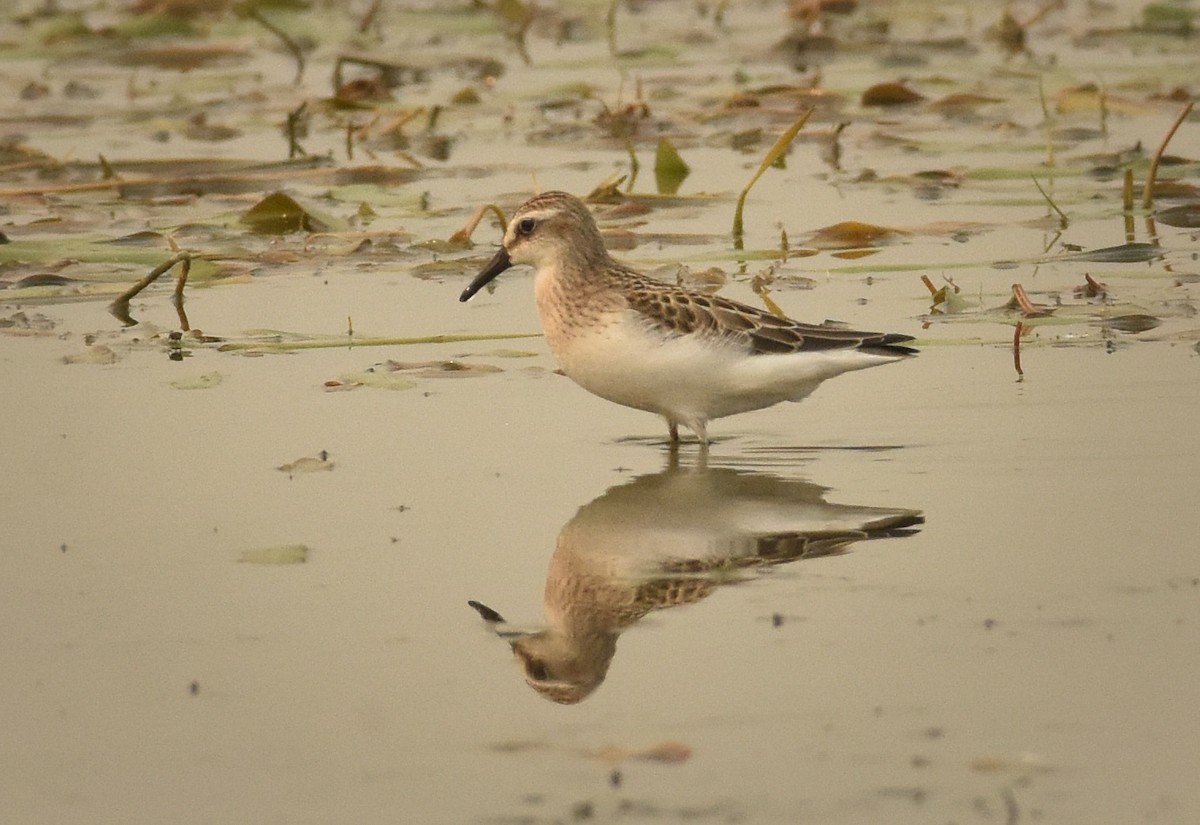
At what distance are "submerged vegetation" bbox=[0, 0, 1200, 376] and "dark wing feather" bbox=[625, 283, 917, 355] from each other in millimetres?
1412

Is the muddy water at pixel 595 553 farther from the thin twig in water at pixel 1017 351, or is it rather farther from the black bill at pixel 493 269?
the black bill at pixel 493 269

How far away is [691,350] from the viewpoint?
24.6 ft

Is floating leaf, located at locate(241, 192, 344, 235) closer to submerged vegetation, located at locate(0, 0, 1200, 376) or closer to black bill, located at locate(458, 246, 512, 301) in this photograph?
submerged vegetation, located at locate(0, 0, 1200, 376)

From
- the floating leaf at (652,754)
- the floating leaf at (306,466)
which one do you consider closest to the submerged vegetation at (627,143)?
the floating leaf at (306,466)

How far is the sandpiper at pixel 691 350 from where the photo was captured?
7512 mm

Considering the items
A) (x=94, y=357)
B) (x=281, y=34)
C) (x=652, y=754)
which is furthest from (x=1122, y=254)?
(x=281, y=34)

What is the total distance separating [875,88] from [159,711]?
1079 cm

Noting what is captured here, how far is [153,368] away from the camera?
901cm

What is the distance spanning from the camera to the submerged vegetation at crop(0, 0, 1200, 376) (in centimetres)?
1048

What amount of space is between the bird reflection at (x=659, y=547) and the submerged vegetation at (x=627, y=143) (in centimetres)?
223

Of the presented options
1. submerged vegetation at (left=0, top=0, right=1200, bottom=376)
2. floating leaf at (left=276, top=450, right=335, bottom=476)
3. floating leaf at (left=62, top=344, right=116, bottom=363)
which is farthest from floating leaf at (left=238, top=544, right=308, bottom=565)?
floating leaf at (left=62, top=344, right=116, bottom=363)

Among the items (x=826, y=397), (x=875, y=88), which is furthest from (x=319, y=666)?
(x=875, y=88)

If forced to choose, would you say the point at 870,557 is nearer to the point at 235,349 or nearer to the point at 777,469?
the point at 777,469

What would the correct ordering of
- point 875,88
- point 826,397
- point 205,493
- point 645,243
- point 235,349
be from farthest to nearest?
1. point 875,88
2. point 645,243
3. point 235,349
4. point 826,397
5. point 205,493
